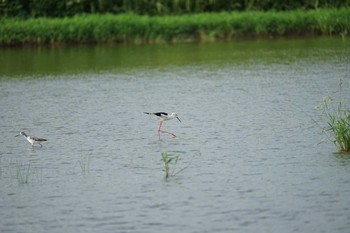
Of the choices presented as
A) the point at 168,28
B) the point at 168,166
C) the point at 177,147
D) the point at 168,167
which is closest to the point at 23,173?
the point at 168,166

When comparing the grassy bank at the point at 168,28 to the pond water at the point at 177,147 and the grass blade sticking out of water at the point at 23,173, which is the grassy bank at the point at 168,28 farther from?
the grass blade sticking out of water at the point at 23,173

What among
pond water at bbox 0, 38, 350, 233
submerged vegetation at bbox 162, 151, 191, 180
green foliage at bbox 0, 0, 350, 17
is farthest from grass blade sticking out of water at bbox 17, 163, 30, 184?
green foliage at bbox 0, 0, 350, 17

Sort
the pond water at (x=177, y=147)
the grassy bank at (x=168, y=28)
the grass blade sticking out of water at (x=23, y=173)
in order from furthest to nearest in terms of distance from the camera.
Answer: the grassy bank at (x=168, y=28) → the grass blade sticking out of water at (x=23, y=173) → the pond water at (x=177, y=147)

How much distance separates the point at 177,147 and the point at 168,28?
18148mm

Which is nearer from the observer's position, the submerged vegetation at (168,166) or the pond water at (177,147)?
the pond water at (177,147)

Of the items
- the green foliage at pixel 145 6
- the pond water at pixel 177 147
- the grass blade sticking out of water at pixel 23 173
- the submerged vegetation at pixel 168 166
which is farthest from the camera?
the green foliage at pixel 145 6

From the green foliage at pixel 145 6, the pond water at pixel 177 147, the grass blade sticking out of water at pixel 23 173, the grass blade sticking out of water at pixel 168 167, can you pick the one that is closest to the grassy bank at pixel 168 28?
the green foliage at pixel 145 6

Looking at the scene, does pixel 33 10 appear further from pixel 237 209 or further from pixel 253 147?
pixel 237 209

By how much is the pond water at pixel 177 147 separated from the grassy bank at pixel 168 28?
156 inches

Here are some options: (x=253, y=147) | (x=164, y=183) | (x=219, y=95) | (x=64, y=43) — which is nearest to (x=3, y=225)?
(x=164, y=183)

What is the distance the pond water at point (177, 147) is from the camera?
11148 millimetres

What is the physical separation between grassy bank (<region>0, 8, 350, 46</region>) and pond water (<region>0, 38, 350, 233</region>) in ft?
13.0

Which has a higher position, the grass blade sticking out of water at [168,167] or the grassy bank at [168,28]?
the grass blade sticking out of water at [168,167]

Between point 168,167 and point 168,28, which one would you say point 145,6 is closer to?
point 168,28
